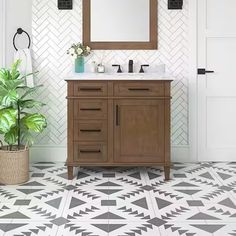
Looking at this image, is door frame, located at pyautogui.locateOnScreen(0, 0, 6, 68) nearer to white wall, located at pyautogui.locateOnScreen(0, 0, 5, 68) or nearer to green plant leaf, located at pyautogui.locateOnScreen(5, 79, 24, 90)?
white wall, located at pyautogui.locateOnScreen(0, 0, 5, 68)

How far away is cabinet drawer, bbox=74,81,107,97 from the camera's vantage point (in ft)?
13.5

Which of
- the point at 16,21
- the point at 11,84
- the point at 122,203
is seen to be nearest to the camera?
the point at 122,203

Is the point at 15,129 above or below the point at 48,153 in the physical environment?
above

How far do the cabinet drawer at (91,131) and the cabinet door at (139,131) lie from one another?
0.11 m

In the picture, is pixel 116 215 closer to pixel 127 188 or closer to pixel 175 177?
pixel 127 188

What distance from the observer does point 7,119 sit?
151 inches

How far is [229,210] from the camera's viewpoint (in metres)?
3.34

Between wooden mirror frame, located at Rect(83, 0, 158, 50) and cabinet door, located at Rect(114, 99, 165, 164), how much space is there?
864 millimetres

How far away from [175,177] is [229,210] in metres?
1.00

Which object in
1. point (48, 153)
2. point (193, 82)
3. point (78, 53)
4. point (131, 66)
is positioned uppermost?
point (78, 53)

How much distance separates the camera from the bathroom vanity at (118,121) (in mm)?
4117

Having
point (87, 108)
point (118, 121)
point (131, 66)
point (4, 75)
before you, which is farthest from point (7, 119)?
point (131, 66)

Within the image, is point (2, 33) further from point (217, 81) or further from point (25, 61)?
point (217, 81)

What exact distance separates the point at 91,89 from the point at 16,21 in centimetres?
129
